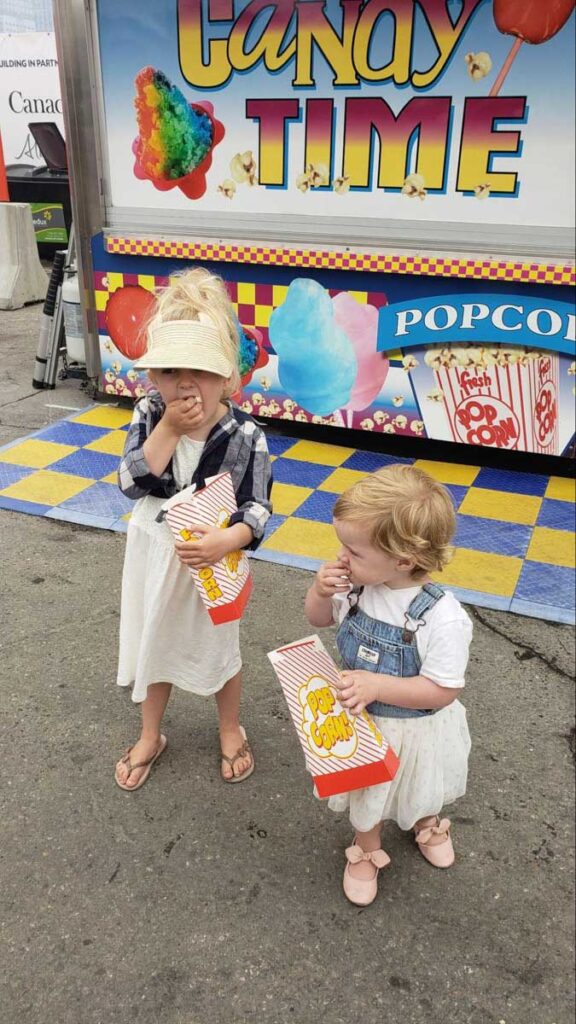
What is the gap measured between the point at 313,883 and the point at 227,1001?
381 millimetres

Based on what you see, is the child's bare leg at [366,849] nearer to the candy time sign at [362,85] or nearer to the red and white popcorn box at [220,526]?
the red and white popcorn box at [220,526]

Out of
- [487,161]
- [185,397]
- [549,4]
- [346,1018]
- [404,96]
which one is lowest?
[346,1018]

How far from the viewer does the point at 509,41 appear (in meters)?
3.90

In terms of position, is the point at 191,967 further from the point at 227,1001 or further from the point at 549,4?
the point at 549,4

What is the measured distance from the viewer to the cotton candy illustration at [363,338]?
467cm

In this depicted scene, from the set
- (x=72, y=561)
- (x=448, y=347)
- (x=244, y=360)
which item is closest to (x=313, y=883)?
(x=72, y=561)

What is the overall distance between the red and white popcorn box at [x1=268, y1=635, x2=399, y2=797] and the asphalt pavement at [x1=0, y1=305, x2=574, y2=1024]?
464 mm

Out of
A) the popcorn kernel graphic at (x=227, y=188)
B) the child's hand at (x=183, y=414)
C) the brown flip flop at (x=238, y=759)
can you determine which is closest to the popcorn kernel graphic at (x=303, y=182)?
the popcorn kernel graphic at (x=227, y=188)

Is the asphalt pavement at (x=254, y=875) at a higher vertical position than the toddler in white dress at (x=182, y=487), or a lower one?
lower

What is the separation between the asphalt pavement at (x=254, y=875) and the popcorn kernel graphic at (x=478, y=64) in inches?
114

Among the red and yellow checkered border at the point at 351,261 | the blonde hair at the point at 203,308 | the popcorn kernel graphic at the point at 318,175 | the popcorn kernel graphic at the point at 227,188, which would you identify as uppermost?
the popcorn kernel graphic at the point at 318,175

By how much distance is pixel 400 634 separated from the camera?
1743 mm

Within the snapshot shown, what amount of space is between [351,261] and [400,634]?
3282 mm

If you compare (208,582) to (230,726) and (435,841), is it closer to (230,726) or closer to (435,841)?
(230,726)
